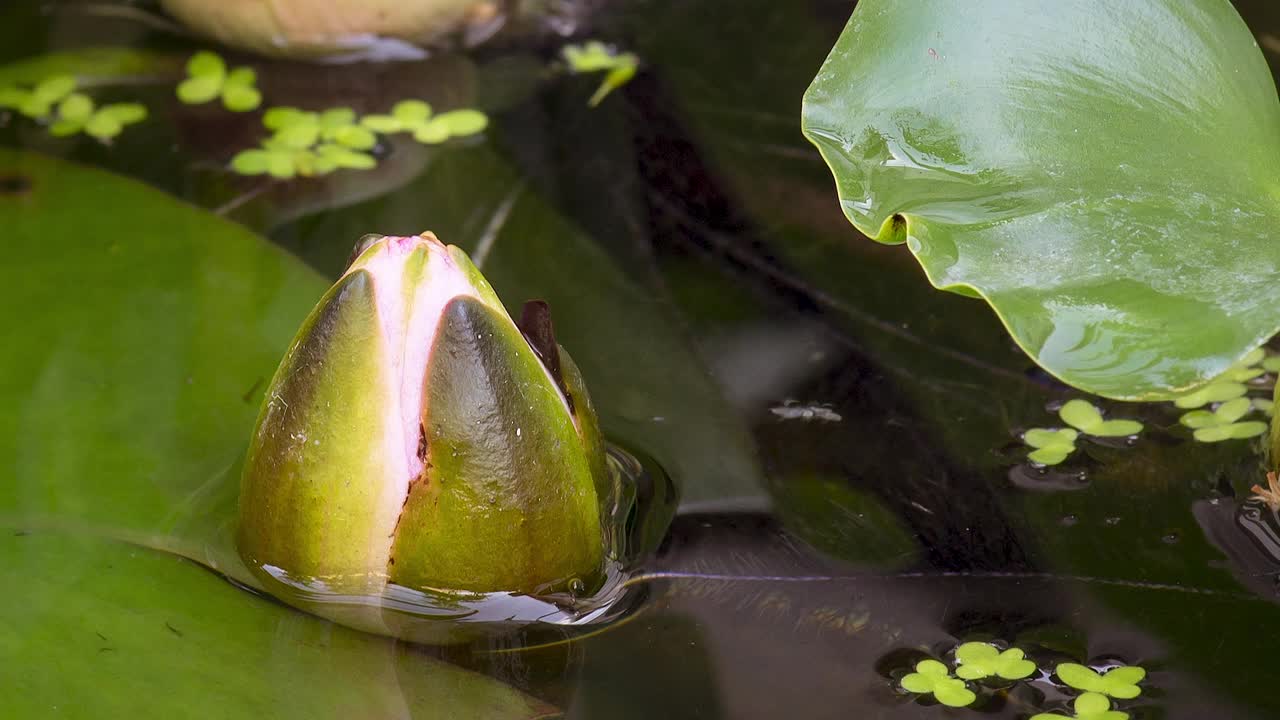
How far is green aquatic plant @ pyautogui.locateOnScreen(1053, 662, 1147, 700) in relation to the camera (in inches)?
34.4

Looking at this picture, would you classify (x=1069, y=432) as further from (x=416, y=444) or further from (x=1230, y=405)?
(x=416, y=444)

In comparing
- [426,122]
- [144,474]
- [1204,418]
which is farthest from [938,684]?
[426,122]

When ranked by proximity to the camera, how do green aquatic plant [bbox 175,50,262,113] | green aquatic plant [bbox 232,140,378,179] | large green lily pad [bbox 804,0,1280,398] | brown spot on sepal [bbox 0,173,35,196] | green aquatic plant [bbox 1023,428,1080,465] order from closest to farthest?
large green lily pad [bbox 804,0,1280,398] → green aquatic plant [bbox 1023,428,1080,465] → brown spot on sepal [bbox 0,173,35,196] → green aquatic plant [bbox 232,140,378,179] → green aquatic plant [bbox 175,50,262,113]

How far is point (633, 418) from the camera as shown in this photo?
1.13m

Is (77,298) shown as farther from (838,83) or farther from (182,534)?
(838,83)

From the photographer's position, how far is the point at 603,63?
1.70m

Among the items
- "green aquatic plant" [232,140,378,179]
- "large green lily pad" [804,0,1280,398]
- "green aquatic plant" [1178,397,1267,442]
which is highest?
"large green lily pad" [804,0,1280,398]

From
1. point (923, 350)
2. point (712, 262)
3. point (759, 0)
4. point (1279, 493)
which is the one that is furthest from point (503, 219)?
point (1279, 493)

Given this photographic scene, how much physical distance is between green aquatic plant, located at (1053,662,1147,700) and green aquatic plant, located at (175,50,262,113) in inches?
48.3

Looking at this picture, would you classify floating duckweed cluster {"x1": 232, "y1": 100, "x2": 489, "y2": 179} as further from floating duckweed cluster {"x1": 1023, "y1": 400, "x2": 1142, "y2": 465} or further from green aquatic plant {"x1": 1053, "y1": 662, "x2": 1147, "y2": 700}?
green aquatic plant {"x1": 1053, "y1": 662, "x2": 1147, "y2": 700}

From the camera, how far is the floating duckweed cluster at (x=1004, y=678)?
0.87m

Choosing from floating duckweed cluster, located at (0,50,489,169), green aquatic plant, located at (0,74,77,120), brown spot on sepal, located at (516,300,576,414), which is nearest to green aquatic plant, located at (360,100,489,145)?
floating duckweed cluster, located at (0,50,489,169)

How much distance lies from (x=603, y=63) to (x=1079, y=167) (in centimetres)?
94

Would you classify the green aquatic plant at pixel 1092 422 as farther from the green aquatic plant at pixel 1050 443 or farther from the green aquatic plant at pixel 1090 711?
the green aquatic plant at pixel 1090 711
